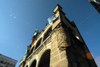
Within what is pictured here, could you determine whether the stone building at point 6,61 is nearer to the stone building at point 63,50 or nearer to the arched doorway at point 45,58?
the stone building at point 63,50

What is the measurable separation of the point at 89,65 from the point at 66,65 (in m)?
3.43

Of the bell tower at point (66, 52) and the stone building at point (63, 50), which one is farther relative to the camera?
the stone building at point (63, 50)

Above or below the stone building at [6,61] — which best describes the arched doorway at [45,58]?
below

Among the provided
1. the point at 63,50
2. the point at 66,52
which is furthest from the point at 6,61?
the point at 66,52

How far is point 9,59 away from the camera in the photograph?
3103 centimetres

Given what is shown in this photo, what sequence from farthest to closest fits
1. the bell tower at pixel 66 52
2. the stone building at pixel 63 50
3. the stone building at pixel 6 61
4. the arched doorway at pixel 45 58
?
1. the stone building at pixel 6 61
2. the arched doorway at pixel 45 58
3. the stone building at pixel 63 50
4. the bell tower at pixel 66 52

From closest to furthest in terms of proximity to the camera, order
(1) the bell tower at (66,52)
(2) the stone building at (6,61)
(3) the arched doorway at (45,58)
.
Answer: (1) the bell tower at (66,52), (3) the arched doorway at (45,58), (2) the stone building at (6,61)

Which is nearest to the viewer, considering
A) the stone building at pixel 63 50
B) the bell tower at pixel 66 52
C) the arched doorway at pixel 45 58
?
the bell tower at pixel 66 52

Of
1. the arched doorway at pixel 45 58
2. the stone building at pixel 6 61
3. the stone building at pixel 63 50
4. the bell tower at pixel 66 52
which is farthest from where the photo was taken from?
the stone building at pixel 6 61

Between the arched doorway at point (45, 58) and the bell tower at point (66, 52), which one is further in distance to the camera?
the arched doorway at point (45, 58)

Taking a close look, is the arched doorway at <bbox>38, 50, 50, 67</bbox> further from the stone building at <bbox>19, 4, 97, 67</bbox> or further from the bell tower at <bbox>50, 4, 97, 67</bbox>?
the bell tower at <bbox>50, 4, 97, 67</bbox>

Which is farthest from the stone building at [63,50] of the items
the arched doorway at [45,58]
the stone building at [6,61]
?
the stone building at [6,61]

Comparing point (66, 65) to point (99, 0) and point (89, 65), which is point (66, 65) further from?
point (99, 0)

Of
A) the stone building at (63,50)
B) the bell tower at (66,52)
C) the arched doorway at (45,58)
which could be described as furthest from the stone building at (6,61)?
the bell tower at (66,52)
